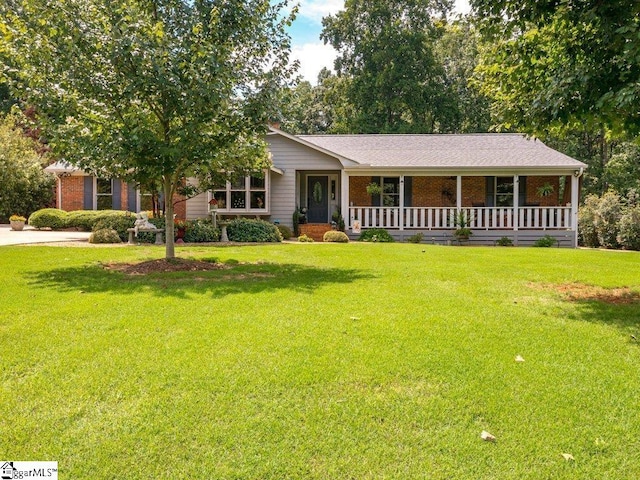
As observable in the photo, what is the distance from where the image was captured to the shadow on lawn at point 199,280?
23.4ft

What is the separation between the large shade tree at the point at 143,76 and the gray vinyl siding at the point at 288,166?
9.14 metres

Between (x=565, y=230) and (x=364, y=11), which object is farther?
(x=364, y=11)

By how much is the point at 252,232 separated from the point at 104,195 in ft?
29.8

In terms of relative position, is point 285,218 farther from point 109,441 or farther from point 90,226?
point 109,441

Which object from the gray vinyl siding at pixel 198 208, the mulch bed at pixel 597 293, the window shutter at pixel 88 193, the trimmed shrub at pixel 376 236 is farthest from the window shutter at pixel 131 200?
the mulch bed at pixel 597 293

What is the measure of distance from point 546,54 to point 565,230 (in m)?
13.0

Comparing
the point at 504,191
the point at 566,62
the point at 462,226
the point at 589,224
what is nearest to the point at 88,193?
the point at 462,226

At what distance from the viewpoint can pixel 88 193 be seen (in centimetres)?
2166

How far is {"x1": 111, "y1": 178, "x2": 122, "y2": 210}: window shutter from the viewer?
70.6 feet

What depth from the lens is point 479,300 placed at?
648cm

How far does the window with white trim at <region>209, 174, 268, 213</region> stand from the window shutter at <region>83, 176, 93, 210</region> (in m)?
6.61

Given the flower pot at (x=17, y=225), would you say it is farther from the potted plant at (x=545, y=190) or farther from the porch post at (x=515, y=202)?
the potted plant at (x=545, y=190)

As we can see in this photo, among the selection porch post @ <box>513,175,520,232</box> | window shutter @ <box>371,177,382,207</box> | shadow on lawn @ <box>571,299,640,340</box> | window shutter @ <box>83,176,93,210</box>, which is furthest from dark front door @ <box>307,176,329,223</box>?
shadow on lawn @ <box>571,299,640,340</box>

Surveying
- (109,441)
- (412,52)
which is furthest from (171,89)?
(412,52)
